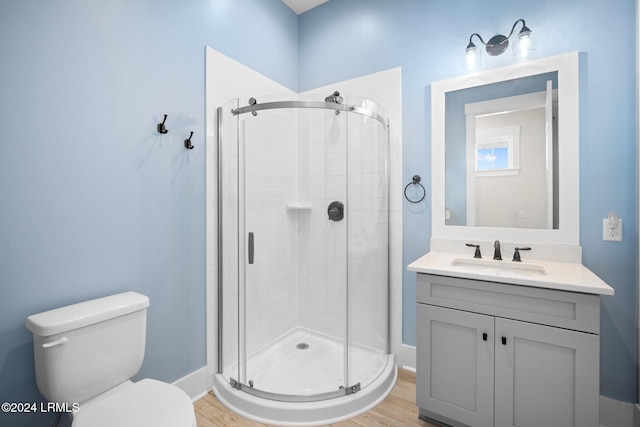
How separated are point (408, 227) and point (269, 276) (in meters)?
1.07

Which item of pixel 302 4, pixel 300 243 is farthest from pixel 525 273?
pixel 302 4

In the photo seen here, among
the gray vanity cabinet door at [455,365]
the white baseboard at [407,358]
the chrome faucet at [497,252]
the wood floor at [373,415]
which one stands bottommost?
the wood floor at [373,415]

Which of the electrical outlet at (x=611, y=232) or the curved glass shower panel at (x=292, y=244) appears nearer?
the electrical outlet at (x=611, y=232)

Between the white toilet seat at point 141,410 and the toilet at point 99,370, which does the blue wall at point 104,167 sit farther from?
the white toilet seat at point 141,410

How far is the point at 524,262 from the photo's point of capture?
1.81 meters

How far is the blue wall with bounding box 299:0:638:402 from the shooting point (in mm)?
1638

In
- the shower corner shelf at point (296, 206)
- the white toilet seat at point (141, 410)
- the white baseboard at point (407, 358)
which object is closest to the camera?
the white toilet seat at point (141, 410)

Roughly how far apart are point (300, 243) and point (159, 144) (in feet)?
3.49

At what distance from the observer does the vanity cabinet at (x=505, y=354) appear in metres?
1.32

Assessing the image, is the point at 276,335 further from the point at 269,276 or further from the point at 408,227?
the point at 408,227

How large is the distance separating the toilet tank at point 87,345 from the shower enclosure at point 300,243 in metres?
0.66

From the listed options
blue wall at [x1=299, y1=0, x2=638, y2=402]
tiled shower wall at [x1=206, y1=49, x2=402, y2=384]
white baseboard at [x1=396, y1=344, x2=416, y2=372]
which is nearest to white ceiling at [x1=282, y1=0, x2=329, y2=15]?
blue wall at [x1=299, y1=0, x2=638, y2=402]

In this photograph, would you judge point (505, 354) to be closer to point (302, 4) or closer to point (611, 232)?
point (611, 232)

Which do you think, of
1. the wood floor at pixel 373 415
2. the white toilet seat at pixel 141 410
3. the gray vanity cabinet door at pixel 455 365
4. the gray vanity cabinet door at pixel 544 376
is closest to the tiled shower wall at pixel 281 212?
the wood floor at pixel 373 415
